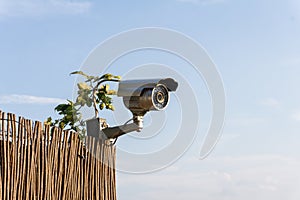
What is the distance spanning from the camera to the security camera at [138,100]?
311 cm

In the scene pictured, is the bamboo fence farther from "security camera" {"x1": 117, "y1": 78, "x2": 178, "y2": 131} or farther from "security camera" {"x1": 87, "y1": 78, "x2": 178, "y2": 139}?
"security camera" {"x1": 117, "y1": 78, "x2": 178, "y2": 131}

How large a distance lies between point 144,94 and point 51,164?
65cm

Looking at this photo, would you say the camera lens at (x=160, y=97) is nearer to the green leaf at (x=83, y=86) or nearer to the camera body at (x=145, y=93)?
the camera body at (x=145, y=93)

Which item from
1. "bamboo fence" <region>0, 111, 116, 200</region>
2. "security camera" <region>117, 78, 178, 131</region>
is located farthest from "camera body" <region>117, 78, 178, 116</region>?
"bamboo fence" <region>0, 111, 116, 200</region>

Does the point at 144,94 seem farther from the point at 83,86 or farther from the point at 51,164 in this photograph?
the point at 51,164

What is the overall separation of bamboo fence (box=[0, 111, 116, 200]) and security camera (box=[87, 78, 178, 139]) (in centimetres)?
10

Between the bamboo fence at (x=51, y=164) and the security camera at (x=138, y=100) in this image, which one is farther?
the security camera at (x=138, y=100)

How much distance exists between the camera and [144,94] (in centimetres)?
311

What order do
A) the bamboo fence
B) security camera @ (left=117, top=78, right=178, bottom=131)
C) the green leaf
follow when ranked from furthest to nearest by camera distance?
the green leaf → security camera @ (left=117, top=78, right=178, bottom=131) → the bamboo fence

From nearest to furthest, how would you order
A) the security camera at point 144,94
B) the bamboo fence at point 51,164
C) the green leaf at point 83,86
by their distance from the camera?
the bamboo fence at point 51,164
the security camera at point 144,94
the green leaf at point 83,86

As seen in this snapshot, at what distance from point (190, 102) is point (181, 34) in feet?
1.29

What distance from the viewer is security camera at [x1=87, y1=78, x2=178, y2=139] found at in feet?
10.2

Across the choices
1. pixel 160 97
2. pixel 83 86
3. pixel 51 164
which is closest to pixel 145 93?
pixel 160 97

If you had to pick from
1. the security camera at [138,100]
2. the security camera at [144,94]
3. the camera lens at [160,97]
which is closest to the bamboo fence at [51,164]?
the security camera at [138,100]
